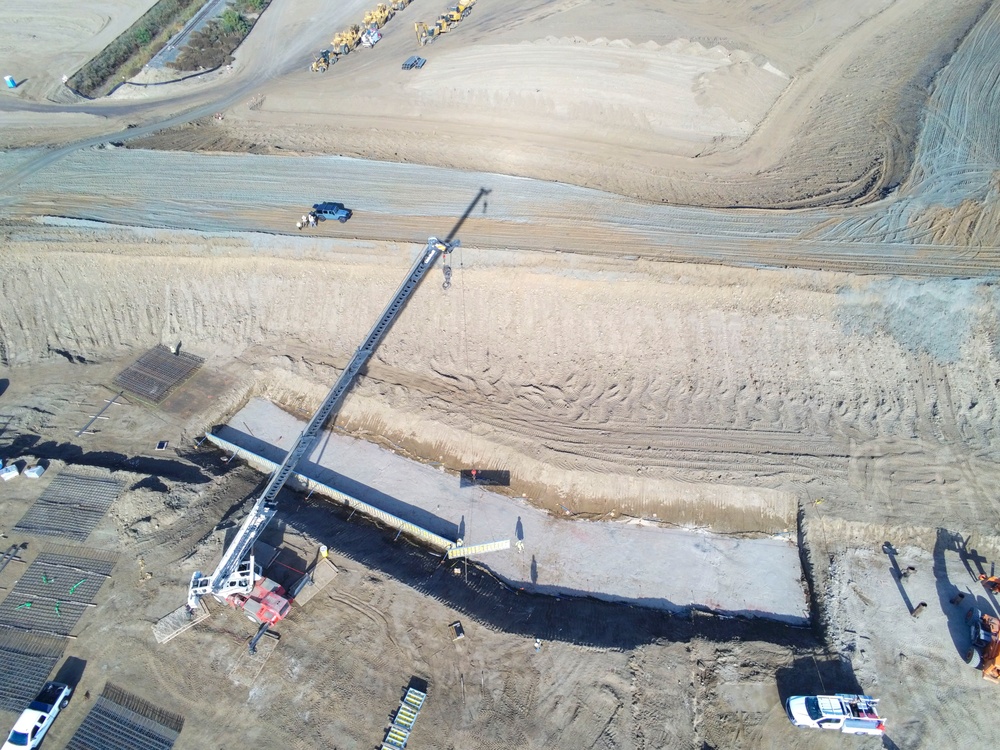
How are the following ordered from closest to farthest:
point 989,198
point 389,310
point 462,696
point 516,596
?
A: point 462,696 < point 516,596 < point 389,310 < point 989,198

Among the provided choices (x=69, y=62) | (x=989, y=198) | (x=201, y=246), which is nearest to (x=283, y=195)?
(x=201, y=246)

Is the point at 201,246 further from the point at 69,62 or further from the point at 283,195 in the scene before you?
the point at 69,62

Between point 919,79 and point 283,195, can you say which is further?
point 919,79

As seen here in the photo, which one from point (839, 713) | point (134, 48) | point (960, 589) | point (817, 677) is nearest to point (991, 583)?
point (960, 589)

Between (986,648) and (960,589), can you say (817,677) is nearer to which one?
(986,648)

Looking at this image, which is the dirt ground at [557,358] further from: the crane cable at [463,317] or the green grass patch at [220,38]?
the green grass patch at [220,38]

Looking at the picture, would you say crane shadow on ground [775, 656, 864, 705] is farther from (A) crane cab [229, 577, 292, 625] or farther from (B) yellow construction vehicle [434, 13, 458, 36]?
(B) yellow construction vehicle [434, 13, 458, 36]

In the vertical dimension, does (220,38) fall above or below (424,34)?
below
